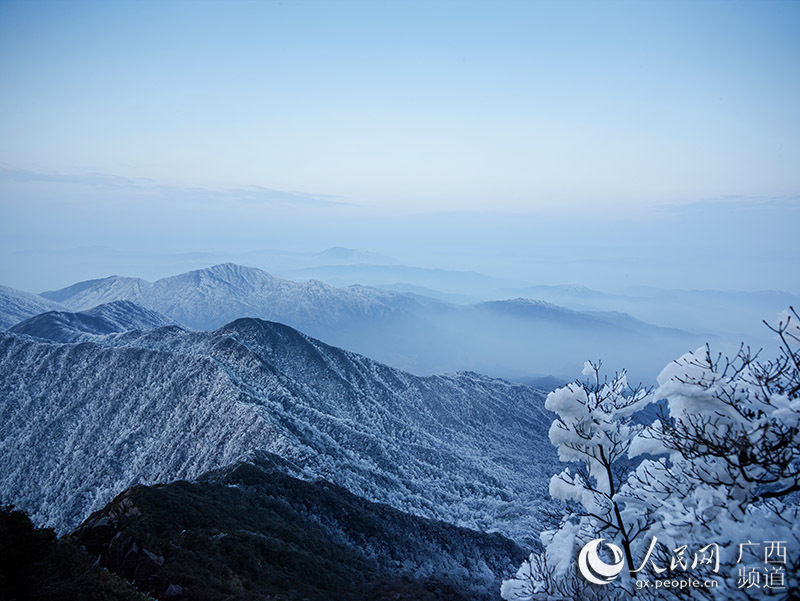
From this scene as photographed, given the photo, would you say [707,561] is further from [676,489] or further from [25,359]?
[25,359]

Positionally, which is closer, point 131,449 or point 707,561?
point 707,561

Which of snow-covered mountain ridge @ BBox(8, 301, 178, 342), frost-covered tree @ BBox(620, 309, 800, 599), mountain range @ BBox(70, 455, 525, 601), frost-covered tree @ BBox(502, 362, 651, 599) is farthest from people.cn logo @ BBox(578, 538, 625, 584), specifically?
snow-covered mountain ridge @ BBox(8, 301, 178, 342)

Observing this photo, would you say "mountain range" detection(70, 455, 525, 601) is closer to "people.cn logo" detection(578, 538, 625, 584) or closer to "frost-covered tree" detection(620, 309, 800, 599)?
"people.cn logo" detection(578, 538, 625, 584)

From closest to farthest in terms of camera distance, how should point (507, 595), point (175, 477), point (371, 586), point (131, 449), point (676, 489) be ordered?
point (676, 489) → point (507, 595) → point (371, 586) → point (175, 477) → point (131, 449)

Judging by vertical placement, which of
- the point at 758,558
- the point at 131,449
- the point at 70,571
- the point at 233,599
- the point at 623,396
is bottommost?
the point at 131,449

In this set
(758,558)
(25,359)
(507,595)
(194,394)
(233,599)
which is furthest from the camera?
(25,359)

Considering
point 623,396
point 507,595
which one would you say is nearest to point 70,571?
point 507,595

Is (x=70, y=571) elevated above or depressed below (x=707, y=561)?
below
